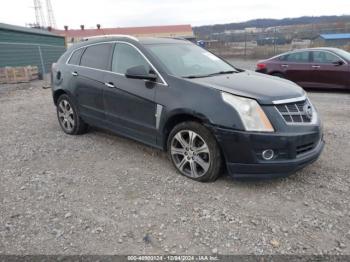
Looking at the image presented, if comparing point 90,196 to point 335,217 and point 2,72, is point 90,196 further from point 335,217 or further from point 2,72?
point 2,72

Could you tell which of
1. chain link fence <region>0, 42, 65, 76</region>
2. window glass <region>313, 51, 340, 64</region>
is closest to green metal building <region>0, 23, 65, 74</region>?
chain link fence <region>0, 42, 65, 76</region>

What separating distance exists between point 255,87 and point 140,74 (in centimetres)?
142

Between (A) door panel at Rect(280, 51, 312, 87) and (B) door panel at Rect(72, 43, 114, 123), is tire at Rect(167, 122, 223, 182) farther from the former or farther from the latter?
(A) door panel at Rect(280, 51, 312, 87)

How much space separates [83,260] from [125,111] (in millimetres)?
2343

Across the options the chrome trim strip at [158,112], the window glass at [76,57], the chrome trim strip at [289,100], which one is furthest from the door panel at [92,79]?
the chrome trim strip at [289,100]

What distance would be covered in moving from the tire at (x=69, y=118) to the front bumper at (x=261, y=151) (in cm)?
302

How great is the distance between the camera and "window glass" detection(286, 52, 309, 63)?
33.2 ft

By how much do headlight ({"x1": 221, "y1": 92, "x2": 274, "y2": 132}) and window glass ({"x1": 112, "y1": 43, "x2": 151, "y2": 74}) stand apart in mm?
1433

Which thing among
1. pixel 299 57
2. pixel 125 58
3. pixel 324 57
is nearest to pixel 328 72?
pixel 324 57

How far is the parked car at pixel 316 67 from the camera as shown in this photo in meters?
9.38

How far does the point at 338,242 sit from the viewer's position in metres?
2.77

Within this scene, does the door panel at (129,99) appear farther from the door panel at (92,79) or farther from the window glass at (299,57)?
the window glass at (299,57)

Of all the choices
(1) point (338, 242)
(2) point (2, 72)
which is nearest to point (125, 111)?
(1) point (338, 242)

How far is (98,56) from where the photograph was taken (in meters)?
5.12
